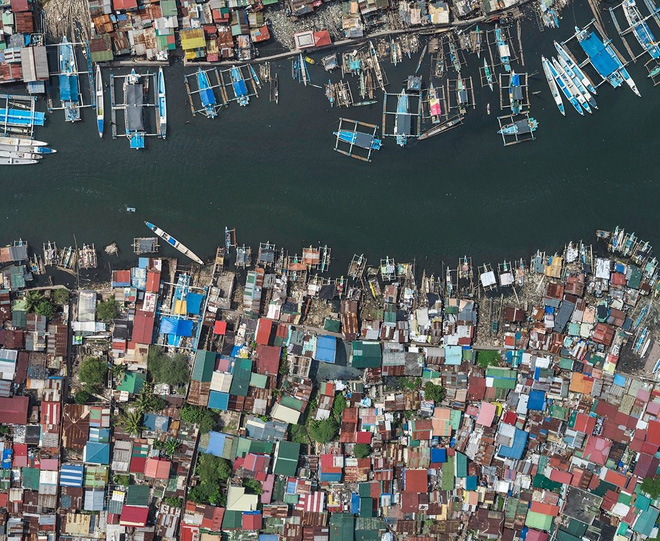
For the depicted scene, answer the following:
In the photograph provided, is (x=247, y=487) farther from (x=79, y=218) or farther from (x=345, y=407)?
(x=79, y=218)

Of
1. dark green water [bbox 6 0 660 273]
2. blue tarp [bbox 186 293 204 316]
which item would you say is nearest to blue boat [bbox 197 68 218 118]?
dark green water [bbox 6 0 660 273]

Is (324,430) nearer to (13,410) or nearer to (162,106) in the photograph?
(13,410)

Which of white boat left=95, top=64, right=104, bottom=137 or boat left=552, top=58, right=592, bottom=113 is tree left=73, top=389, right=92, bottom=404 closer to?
white boat left=95, top=64, right=104, bottom=137

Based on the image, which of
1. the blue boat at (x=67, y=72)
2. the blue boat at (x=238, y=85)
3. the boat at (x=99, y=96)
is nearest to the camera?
the blue boat at (x=67, y=72)

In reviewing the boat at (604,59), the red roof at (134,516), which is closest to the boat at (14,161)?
the red roof at (134,516)

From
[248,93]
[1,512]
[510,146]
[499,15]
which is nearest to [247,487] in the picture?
[1,512]

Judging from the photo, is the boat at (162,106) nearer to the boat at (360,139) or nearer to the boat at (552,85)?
the boat at (360,139)

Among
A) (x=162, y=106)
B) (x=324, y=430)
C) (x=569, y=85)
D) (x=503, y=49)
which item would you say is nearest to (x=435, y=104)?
(x=503, y=49)
